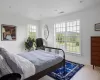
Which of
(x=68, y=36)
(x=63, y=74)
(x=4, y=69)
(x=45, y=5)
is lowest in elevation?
(x=63, y=74)

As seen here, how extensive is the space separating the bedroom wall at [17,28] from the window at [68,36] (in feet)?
6.27

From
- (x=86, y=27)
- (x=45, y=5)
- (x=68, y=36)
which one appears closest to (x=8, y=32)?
(x=45, y=5)

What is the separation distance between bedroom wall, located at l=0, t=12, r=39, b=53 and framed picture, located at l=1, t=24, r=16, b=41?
165 mm

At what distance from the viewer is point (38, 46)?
5.04m

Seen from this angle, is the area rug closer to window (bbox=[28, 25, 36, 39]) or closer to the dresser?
the dresser

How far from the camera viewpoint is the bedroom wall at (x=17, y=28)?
4250mm

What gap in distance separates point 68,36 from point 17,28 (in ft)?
9.57

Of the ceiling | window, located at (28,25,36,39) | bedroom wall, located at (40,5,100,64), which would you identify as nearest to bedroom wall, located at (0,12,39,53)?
window, located at (28,25,36,39)

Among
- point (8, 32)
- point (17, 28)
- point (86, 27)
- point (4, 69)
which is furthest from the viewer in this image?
point (17, 28)

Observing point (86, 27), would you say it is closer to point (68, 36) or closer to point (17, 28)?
point (68, 36)

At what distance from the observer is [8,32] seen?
439cm

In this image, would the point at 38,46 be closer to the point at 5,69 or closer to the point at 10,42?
the point at 10,42

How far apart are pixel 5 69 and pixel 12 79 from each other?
455 millimetres

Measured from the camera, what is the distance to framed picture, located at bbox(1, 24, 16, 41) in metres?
4.21
